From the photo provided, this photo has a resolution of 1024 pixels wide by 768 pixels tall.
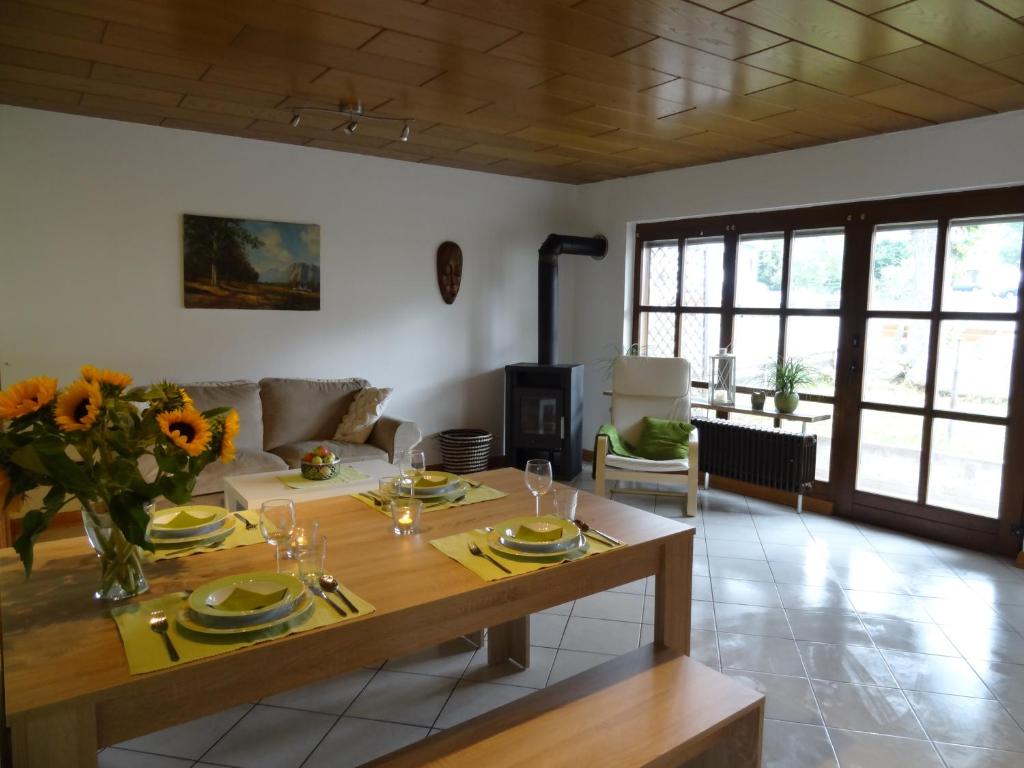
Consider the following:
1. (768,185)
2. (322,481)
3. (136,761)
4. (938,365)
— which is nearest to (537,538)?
(136,761)

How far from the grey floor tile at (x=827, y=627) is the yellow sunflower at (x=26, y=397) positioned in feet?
9.22

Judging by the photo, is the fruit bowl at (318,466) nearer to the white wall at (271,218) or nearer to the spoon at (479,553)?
the spoon at (479,553)

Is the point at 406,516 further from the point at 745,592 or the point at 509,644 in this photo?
the point at 745,592

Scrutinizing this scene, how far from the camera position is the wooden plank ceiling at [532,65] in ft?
8.12

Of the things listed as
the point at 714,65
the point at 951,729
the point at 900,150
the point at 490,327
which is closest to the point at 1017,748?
the point at 951,729

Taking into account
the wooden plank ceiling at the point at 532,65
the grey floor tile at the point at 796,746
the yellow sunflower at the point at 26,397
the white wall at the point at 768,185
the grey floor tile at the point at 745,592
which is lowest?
the grey floor tile at the point at 796,746

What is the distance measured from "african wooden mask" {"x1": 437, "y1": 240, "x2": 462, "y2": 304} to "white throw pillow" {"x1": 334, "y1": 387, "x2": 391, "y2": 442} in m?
1.13

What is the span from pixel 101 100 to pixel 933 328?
15.7 feet

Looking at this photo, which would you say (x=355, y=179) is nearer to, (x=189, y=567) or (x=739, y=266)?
(x=739, y=266)

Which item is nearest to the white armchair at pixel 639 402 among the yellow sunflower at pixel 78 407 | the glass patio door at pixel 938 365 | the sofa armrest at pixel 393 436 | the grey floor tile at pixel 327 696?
the glass patio door at pixel 938 365

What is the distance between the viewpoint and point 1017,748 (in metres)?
2.21

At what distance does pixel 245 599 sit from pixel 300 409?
130 inches

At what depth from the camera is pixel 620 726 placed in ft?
5.40

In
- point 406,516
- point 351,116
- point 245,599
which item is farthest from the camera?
point 351,116
